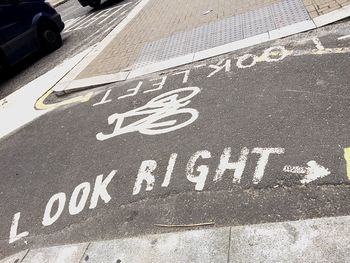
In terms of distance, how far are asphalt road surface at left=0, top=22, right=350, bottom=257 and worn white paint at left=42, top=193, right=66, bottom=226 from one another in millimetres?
17

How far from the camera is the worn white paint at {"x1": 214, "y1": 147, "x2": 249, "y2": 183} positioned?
4.05 meters

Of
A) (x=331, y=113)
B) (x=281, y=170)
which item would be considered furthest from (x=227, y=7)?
(x=281, y=170)

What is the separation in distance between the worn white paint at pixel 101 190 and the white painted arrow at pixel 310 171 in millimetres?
2043

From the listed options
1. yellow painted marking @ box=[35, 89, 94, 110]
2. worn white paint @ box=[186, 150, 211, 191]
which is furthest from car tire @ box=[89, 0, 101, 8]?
worn white paint @ box=[186, 150, 211, 191]

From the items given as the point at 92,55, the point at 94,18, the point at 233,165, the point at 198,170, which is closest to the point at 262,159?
the point at 233,165

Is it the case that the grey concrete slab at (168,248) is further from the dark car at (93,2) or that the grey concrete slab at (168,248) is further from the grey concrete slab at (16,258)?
the dark car at (93,2)

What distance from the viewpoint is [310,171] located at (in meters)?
3.75

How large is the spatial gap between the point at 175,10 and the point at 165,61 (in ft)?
12.1

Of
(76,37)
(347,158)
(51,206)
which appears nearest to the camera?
(347,158)

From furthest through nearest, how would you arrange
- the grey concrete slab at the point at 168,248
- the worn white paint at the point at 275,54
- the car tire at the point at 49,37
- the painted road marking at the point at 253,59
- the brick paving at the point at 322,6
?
1. the car tire at the point at 49,37
2. the brick paving at the point at 322,6
3. the worn white paint at the point at 275,54
4. the painted road marking at the point at 253,59
5. the grey concrete slab at the point at 168,248

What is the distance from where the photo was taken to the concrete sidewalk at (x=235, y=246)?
300cm

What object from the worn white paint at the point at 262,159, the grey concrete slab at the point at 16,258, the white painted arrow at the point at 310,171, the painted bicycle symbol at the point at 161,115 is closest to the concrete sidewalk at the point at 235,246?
the grey concrete slab at the point at 16,258

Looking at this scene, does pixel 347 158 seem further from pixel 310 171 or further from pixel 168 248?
pixel 168 248

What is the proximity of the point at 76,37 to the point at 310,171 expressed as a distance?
32.8ft
